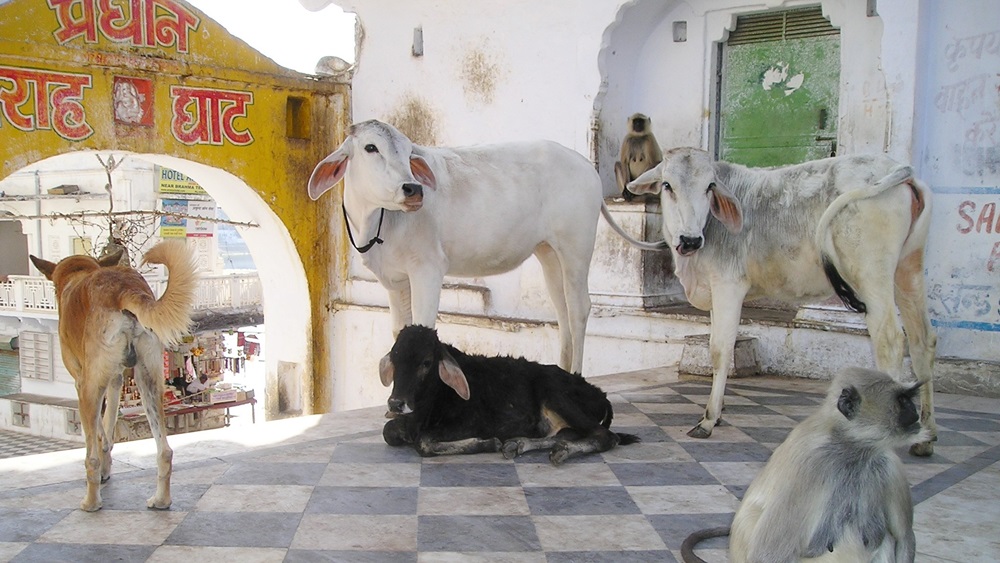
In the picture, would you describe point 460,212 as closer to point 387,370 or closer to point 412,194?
point 412,194

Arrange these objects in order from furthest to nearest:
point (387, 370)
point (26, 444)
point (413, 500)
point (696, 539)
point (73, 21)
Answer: point (26, 444)
point (73, 21)
point (387, 370)
point (413, 500)
point (696, 539)

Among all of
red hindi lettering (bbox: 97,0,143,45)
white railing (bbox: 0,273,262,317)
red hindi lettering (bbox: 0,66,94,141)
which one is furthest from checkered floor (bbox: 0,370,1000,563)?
white railing (bbox: 0,273,262,317)

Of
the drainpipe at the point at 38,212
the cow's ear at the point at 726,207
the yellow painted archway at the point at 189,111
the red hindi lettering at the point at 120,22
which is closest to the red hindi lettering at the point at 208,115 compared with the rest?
the yellow painted archway at the point at 189,111

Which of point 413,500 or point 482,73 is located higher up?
point 482,73

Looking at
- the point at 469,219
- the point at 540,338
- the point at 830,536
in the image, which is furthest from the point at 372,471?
the point at 540,338

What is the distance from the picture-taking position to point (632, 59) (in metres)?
9.97

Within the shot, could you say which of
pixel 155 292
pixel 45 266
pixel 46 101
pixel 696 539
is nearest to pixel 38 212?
pixel 155 292

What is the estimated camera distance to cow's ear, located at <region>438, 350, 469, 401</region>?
4.44 meters

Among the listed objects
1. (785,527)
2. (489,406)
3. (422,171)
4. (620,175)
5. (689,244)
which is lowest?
(489,406)

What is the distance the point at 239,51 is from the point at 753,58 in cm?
574

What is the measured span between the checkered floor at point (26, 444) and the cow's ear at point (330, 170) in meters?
14.4

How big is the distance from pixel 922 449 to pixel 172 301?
3703 millimetres

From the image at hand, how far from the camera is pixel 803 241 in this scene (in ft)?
17.0

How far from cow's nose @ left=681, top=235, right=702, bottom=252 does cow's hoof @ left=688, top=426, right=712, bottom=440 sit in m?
1.02
